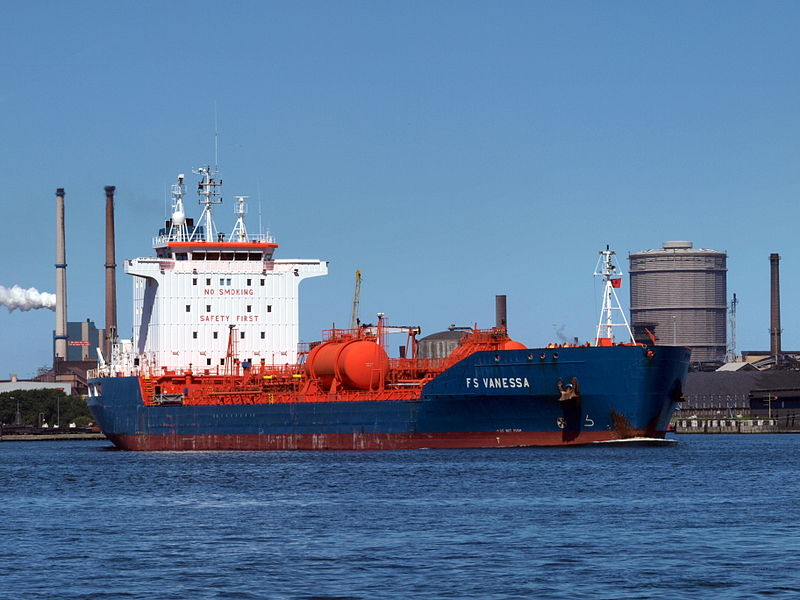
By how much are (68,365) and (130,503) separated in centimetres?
12231

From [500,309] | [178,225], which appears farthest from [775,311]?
[178,225]

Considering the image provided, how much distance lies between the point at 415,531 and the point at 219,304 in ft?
137

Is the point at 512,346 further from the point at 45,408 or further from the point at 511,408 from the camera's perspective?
the point at 45,408

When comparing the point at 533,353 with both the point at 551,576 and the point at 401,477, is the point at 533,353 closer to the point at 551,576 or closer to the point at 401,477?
the point at 401,477

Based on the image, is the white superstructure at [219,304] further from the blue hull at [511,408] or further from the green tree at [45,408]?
the green tree at [45,408]

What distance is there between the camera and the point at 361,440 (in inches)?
2388

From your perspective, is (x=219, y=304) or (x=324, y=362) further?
(x=219, y=304)

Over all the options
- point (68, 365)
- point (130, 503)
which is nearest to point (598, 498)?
point (130, 503)

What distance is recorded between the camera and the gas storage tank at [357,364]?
6097cm

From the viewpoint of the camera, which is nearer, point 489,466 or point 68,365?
point 489,466

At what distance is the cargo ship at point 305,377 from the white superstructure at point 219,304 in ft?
0.22

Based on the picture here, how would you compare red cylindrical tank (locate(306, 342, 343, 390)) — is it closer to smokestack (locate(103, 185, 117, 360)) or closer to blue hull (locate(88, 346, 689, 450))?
blue hull (locate(88, 346, 689, 450))

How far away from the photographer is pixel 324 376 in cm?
6319

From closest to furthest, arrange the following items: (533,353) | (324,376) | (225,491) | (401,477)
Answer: (225,491) < (401,477) < (533,353) < (324,376)
